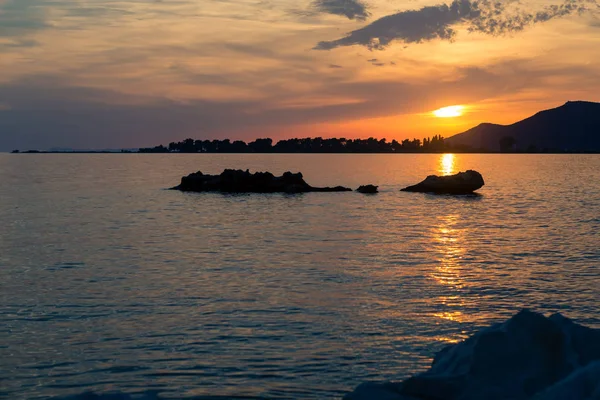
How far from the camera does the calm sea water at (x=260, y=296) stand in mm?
13656

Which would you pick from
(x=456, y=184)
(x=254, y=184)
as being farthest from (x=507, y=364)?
(x=456, y=184)

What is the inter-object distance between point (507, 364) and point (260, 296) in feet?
36.1

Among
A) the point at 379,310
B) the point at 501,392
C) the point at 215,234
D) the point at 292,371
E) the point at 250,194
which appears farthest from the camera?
the point at 250,194

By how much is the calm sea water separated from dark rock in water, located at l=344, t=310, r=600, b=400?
77.2 inches

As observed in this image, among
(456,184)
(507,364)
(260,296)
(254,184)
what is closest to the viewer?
(507,364)

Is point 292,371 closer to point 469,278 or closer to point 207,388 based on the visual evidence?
point 207,388

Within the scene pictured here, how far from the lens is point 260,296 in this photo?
2089 cm

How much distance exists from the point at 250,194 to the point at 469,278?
54062mm

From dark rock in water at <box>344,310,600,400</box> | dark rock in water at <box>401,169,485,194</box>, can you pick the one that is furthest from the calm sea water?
dark rock in water at <box>401,169,485,194</box>

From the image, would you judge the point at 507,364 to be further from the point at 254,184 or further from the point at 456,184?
the point at 456,184

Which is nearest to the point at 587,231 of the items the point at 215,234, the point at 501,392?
the point at 215,234

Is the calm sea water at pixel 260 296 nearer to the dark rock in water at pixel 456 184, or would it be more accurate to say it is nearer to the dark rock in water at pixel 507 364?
the dark rock in water at pixel 507 364

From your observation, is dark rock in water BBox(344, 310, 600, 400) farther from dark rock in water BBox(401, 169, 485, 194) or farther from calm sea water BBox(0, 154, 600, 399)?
dark rock in water BBox(401, 169, 485, 194)

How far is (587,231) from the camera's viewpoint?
138 feet
